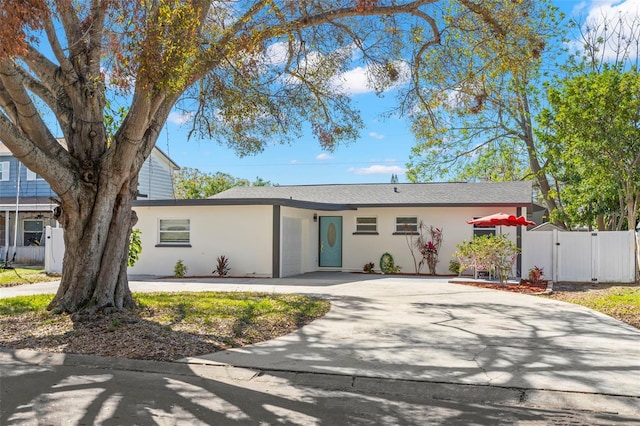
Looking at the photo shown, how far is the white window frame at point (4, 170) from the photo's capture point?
2802cm

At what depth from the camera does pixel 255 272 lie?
19.0 m

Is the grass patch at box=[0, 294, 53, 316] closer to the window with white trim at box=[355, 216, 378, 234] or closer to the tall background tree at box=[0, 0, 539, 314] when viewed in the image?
the tall background tree at box=[0, 0, 539, 314]

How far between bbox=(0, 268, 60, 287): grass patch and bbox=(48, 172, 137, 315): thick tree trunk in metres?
8.37

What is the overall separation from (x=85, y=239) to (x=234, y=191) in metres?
15.9

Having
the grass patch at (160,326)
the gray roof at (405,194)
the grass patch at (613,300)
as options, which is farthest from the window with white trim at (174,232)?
the grass patch at (613,300)

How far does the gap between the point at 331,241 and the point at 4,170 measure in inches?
669

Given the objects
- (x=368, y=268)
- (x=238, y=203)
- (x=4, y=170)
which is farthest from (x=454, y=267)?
(x=4, y=170)

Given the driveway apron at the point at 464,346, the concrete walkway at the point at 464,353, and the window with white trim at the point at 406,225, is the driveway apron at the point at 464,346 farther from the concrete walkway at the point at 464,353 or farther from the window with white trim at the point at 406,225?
the window with white trim at the point at 406,225

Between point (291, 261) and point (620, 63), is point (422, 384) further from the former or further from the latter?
point (620, 63)

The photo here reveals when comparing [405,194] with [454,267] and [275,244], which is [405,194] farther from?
[275,244]

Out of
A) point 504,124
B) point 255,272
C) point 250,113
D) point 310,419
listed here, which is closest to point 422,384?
point 310,419

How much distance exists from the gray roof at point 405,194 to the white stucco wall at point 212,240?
694 mm

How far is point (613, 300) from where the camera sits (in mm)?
12891

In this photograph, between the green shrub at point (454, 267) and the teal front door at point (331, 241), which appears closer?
the green shrub at point (454, 267)
